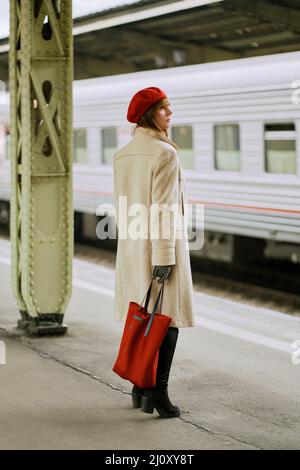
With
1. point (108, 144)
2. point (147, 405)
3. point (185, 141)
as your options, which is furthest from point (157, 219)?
point (108, 144)

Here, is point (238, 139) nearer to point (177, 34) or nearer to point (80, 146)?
point (80, 146)

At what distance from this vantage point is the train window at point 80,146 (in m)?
15.9

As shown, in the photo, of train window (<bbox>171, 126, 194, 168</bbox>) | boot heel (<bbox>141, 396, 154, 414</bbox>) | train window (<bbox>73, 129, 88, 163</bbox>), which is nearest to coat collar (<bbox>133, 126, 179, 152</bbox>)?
boot heel (<bbox>141, 396, 154, 414</bbox>)

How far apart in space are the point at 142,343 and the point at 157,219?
0.71 metres

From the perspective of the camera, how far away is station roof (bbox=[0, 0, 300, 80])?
11500 mm

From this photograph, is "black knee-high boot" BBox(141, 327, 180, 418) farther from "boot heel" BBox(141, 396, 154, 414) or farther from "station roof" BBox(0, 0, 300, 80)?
"station roof" BBox(0, 0, 300, 80)

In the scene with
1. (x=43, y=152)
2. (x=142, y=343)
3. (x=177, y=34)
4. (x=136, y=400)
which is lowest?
(x=136, y=400)

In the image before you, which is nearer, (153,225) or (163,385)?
(153,225)

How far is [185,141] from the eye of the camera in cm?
1296

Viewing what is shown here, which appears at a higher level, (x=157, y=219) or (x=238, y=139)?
(x=238, y=139)

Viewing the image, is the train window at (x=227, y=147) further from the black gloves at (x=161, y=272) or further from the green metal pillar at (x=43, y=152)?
the black gloves at (x=161, y=272)

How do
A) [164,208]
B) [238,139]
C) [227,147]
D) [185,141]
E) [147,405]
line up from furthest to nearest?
[185,141]
[227,147]
[238,139]
[147,405]
[164,208]

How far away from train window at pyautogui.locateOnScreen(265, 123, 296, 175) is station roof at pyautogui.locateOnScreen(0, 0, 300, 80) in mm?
1720

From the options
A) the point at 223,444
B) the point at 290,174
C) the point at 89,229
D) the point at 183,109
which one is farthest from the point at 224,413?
the point at 89,229
